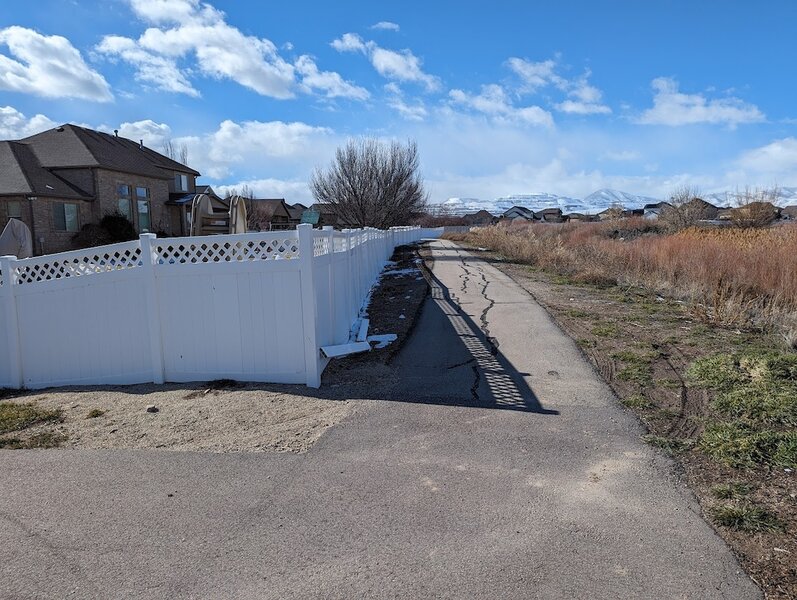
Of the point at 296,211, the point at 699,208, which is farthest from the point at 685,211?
the point at 296,211

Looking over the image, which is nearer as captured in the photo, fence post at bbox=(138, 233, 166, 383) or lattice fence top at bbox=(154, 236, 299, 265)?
lattice fence top at bbox=(154, 236, 299, 265)

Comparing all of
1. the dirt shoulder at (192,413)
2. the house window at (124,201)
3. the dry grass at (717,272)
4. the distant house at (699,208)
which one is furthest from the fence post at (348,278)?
the house window at (124,201)

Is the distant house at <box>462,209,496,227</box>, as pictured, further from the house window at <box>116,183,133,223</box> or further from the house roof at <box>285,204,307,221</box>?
the house window at <box>116,183,133,223</box>

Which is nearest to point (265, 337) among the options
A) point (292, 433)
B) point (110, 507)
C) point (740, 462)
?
point (292, 433)

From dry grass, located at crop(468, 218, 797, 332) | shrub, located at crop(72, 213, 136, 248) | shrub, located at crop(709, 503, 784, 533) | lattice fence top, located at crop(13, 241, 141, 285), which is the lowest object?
shrub, located at crop(709, 503, 784, 533)

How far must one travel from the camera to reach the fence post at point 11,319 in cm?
690

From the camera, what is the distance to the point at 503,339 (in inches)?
309

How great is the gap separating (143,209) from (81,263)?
28787mm

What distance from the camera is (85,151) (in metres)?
29.1

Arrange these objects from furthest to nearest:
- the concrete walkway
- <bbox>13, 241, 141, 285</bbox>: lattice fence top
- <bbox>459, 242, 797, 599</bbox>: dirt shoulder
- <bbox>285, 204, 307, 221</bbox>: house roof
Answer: <bbox>285, 204, 307, 221</bbox>: house roof, <bbox>13, 241, 141, 285</bbox>: lattice fence top, <bbox>459, 242, 797, 599</bbox>: dirt shoulder, the concrete walkway

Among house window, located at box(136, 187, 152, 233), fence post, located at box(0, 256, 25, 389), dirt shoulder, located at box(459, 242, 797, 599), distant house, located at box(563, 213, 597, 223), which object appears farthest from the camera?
distant house, located at box(563, 213, 597, 223)

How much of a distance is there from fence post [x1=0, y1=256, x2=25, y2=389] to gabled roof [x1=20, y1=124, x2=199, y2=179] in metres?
24.2

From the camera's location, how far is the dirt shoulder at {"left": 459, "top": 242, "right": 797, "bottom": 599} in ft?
9.68

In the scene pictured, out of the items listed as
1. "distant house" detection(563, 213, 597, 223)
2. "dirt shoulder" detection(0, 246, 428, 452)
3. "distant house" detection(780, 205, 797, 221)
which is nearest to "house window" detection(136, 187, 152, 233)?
"dirt shoulder" detection(0, 246, 428, 452)
